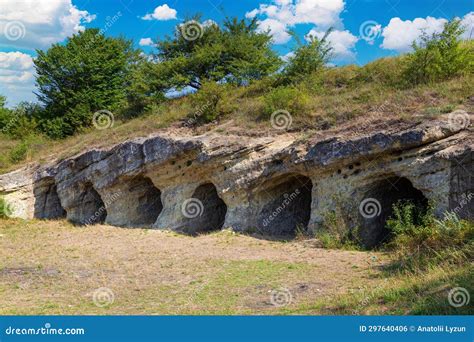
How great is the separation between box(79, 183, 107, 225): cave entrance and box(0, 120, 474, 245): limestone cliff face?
1.9 inches

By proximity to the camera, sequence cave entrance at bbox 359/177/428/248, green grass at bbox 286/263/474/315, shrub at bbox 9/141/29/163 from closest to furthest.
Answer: green grass at bbox 286/263/474/315, cave entrance at bbox 359/177/428/248, shrub at bbox 9/141/29/163

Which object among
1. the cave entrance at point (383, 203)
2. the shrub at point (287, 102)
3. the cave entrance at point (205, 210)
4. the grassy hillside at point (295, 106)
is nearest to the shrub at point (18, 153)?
the grassy hillside at point (295, 106)

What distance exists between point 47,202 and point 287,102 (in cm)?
1311

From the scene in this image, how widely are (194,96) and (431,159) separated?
12473 millimetres

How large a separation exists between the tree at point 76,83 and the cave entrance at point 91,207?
265 inches

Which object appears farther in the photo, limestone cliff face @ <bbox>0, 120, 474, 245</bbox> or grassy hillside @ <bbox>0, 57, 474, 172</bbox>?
grassy hillside @ <bbox>0, 57, 474, 172</bbox>

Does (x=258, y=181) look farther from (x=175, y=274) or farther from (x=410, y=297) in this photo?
(x=410, y=297)

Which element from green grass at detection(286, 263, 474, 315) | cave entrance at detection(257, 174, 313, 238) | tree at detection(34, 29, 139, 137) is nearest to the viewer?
green grass at detection(286, 263, 474, 315)

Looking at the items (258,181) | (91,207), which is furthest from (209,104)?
(91,207)

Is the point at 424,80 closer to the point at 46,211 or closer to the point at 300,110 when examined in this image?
the point at 300,110

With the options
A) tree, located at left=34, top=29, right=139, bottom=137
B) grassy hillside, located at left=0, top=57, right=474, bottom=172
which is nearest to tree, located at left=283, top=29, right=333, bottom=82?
grassy hillside, located at left=0, top=57, right=474, bottom=172

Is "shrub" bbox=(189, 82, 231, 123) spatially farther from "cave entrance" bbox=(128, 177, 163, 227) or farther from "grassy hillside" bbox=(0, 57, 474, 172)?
"cave entrance" bbox=(128, 177, 163, 227)

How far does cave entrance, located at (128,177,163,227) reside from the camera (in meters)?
21.7

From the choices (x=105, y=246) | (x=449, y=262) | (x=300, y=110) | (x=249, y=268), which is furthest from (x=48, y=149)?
(x=449, y=262)
